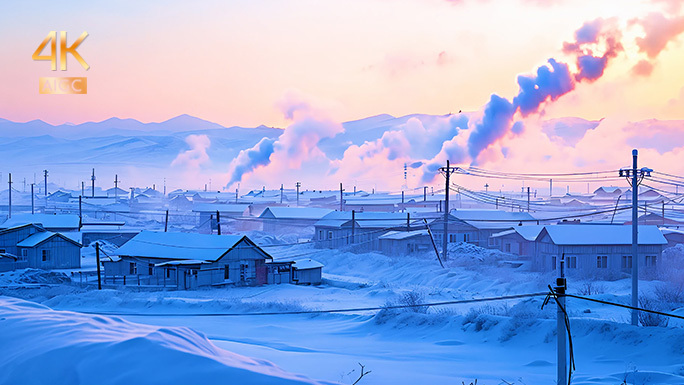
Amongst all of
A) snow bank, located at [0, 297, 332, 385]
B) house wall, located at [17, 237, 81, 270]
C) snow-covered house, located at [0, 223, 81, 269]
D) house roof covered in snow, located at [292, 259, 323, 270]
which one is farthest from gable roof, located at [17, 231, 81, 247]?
snow bank, located at [0, 297, 332, 385]

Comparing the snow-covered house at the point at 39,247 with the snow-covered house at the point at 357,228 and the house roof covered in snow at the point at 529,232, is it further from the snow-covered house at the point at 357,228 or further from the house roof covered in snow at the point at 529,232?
the house roof covered in snow at the point at 529,232

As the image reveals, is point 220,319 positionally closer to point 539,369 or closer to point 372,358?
point 372,358

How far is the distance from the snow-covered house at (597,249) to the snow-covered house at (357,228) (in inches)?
686

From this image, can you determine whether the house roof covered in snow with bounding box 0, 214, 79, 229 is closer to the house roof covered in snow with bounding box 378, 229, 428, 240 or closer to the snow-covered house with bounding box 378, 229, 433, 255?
the house roof covered in snow with bounding box 378, 229, 428, 240

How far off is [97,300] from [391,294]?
14.2m

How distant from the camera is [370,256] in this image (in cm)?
5175

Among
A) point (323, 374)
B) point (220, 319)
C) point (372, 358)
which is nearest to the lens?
point (323, 374)

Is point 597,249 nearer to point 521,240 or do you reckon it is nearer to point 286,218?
point 521,240

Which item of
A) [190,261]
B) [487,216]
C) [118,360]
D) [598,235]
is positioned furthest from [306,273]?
[118,360]

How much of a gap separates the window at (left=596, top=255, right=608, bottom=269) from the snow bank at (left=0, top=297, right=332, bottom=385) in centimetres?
3526

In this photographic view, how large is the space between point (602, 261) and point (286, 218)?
43870mm

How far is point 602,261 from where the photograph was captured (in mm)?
41281

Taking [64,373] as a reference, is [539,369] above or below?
below

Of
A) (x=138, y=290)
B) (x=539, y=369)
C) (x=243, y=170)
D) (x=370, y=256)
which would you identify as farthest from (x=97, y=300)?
(x=243, y=170)
